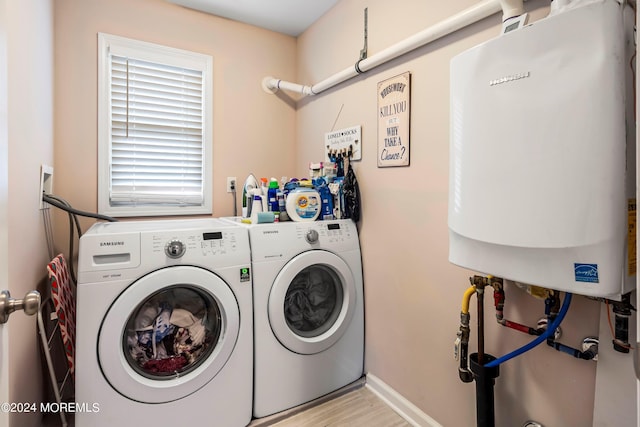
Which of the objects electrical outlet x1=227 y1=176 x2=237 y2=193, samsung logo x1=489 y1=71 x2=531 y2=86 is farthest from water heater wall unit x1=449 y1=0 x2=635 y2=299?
electrical outlet x1=227 y1=176 x2=237 y2=193

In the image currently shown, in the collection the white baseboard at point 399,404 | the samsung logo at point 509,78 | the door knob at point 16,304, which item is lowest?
the white baseboard at point 399,404

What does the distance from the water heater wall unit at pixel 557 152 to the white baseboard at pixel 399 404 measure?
104 cm

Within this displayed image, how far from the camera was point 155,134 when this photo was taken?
6.95ft

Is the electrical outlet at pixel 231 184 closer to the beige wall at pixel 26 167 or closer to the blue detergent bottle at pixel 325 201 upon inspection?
the blue detergent bottle at pixel 325 201

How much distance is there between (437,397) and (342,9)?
2.26 m

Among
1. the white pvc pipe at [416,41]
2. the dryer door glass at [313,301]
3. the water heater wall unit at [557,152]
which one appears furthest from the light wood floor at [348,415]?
the white pvc pipe at [416,41]

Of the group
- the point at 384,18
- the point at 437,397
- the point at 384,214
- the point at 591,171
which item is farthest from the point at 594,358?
the point at 384,18

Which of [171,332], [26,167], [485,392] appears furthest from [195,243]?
[485,392]

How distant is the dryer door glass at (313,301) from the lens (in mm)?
1773

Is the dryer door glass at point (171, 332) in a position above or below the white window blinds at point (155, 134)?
below

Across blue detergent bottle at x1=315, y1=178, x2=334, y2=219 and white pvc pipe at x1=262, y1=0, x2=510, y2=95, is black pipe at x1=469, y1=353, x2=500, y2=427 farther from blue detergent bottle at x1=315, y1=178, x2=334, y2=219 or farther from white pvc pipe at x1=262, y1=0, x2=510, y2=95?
white pvc pipe at x1=262, y1=0, x2=510, y2=95

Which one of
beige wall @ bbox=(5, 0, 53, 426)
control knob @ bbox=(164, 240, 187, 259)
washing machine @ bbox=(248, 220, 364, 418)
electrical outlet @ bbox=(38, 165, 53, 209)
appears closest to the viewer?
beige wall @ bbox=(5, 0, 53, 426)

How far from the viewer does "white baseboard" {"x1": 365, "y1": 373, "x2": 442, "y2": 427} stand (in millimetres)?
1570

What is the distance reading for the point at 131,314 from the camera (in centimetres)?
131
